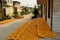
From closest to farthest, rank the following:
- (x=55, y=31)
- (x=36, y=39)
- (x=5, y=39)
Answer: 1. (x=36, y=39)
2. (x=5, y=39)
3. (x=55, y=31)

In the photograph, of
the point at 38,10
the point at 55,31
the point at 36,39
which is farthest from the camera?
the point at 38,10

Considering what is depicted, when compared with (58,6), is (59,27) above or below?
below

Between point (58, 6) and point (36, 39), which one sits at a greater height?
point (58, 6)

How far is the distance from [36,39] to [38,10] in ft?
119

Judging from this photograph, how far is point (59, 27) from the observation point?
16156mm

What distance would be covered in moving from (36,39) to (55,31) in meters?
4.02

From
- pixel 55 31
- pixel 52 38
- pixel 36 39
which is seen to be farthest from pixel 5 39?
pixel 55 31

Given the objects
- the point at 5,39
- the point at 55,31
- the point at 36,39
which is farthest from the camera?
the point at 55,31

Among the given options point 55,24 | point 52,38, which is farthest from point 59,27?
point 52,38

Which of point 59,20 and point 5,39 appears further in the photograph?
point 59,20

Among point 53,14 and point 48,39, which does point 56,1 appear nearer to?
point 53,14

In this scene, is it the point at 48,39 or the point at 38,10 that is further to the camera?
the point at 38,10

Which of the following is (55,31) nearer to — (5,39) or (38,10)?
(5,39)

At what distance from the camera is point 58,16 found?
53.6 ft
